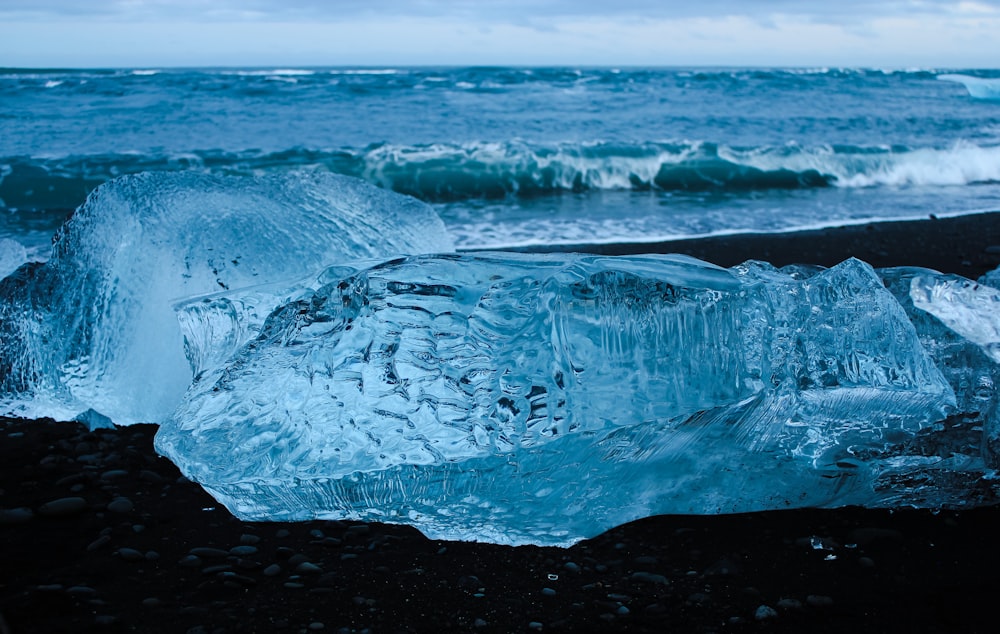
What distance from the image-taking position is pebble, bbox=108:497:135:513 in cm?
249

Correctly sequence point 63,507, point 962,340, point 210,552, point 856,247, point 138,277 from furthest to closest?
point 856,247 < point 138,277 < point 962,340 < point 63,507 < point 210,552

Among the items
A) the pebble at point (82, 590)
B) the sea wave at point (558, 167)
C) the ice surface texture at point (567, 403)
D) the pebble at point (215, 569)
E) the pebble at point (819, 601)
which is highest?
the sea wave at point (558, 167)

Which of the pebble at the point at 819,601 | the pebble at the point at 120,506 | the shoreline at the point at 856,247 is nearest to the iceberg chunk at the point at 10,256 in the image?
the pebble at the point at 120,506

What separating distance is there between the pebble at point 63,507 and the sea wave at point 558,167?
621cm

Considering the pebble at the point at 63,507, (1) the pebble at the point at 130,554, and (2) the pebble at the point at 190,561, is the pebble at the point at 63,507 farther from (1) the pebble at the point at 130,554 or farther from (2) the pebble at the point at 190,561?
(2) the pebble at the point at 190,561

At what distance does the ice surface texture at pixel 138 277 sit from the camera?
3.03 meters

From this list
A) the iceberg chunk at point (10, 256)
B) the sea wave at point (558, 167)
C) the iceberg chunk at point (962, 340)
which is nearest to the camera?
the iceberg chunk at point (962, 340)

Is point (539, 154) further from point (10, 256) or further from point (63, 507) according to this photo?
point (63, 507)

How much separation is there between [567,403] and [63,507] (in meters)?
1.55

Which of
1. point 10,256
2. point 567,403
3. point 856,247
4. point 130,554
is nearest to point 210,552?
point 130,554

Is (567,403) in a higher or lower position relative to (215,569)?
higher

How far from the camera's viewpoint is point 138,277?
317cm

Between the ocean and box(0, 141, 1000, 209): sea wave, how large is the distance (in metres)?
0.02

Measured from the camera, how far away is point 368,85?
62.0 ft
